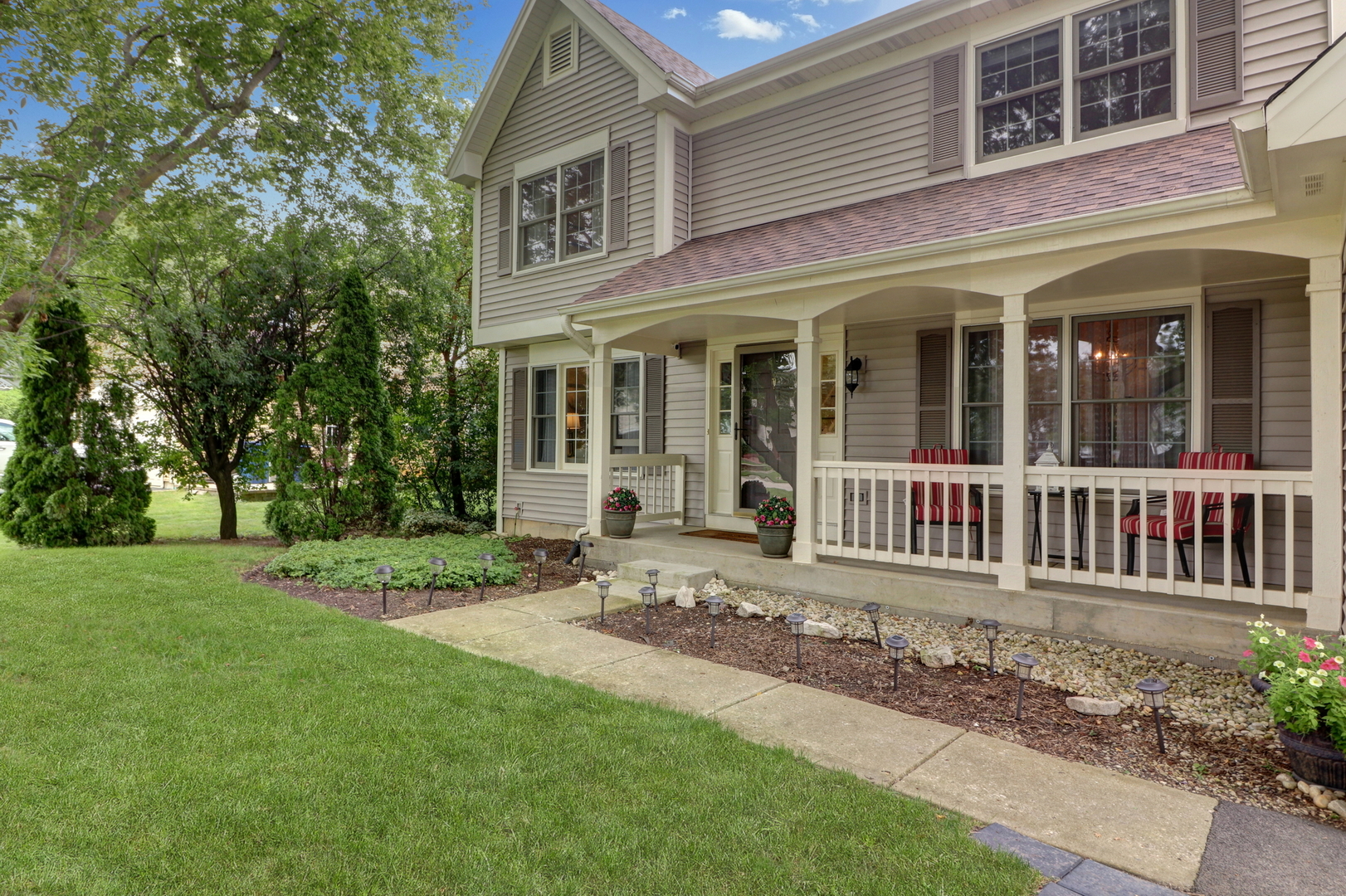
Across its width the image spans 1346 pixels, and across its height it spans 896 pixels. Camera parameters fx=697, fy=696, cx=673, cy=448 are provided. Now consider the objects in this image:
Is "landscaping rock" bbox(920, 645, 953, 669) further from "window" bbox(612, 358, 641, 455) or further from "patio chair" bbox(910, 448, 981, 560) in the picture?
"window" bbox(612, 358, 641, 455)

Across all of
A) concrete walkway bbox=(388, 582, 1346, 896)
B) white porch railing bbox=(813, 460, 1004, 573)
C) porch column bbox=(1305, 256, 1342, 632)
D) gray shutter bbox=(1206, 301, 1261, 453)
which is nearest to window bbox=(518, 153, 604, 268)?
white porch railing bbox=(813, 460, 1004, 573)

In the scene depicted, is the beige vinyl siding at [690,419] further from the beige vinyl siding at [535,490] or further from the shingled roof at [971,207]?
the beige vinyl siding at [535,490]

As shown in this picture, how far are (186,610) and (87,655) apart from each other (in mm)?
1053

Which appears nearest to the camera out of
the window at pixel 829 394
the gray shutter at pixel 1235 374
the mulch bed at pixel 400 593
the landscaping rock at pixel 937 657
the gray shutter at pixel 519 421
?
the landscaping rock at pixel 937 657

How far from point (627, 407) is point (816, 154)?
3643mm

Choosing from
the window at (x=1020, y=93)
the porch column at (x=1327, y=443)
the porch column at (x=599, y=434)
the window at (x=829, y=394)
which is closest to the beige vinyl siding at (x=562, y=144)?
the porch column at (x=599, y=434)

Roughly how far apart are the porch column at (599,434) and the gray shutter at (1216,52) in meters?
5.40

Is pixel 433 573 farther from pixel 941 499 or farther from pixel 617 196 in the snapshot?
pixel 617 196

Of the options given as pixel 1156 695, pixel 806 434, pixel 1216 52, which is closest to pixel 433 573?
pixel 806 434

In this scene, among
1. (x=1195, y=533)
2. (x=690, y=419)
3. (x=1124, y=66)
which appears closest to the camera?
(x=1195, y=533)

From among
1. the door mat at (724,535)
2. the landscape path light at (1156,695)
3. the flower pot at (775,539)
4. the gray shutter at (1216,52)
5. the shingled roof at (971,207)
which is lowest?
the landscape path light at (1156,695)

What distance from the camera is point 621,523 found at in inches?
289

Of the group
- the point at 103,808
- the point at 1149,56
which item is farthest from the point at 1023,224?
the point at 103,808

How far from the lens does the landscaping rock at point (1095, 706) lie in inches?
137
